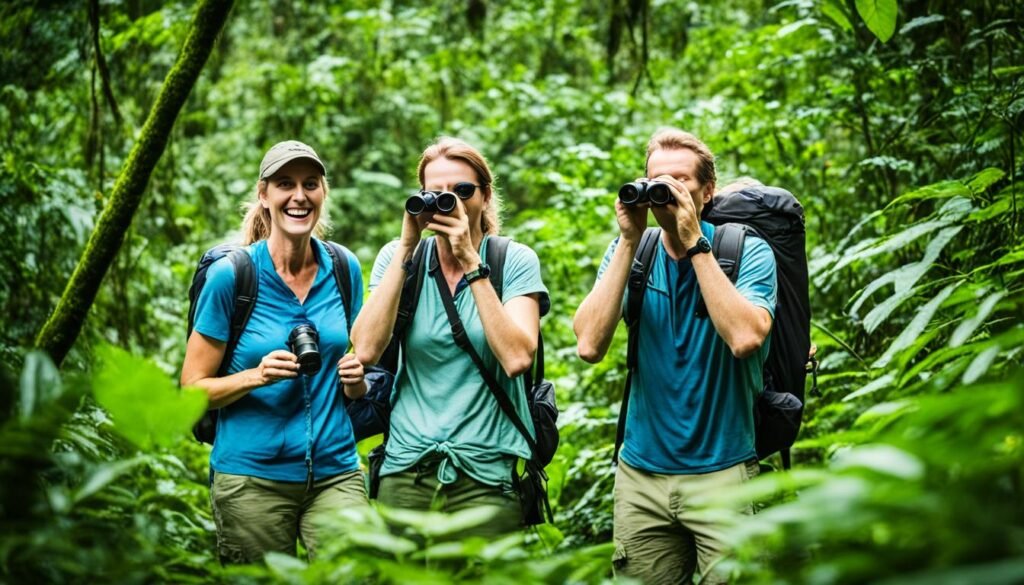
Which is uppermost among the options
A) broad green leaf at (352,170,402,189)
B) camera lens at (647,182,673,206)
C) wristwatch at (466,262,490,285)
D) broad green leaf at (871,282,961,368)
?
broad green leaf at (352,170,402,189)

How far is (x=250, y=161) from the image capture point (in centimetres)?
1110

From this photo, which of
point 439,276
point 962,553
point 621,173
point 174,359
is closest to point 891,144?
point 621,173

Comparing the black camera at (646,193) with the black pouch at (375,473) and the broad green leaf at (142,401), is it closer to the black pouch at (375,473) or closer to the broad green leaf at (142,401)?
the black pouch at (375,473)

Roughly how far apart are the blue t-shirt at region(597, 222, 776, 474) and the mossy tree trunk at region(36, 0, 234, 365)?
1.96 meters

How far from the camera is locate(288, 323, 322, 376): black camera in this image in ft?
10.0

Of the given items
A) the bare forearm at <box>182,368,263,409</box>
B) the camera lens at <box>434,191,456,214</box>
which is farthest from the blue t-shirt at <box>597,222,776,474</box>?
the bare forearm at <box>182,368,263,409</box>

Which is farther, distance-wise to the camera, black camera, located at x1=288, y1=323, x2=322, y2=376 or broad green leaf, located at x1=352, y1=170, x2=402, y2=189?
broad green leaf, located at x1=352, y1=170, x2=402, y2=189

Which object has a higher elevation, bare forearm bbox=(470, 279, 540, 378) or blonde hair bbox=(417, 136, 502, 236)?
blonde hair bbox=(417, 136, 502, 236)

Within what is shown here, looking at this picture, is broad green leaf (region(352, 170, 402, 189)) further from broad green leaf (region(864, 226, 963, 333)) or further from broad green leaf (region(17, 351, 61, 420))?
broad green leaf (region(17, 351, 61, 420))

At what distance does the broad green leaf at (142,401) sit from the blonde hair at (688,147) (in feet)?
7.58

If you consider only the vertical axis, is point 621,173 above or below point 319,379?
above

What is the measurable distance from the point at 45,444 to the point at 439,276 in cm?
190

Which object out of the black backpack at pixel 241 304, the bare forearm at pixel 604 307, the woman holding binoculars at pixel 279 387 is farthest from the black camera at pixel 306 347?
the bare forearm at pixel 604 307

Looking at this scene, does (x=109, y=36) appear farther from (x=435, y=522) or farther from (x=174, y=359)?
(x=435, y=522)
